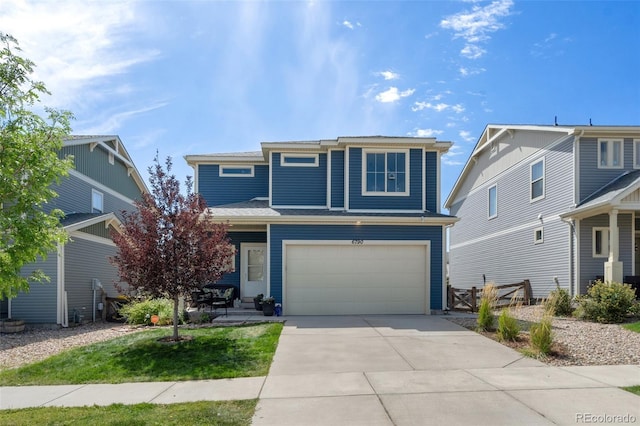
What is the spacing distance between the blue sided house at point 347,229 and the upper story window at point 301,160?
0.12 feet

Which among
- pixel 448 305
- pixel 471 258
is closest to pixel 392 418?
pixel 448 305

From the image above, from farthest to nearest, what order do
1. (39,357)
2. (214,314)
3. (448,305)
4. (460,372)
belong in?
(448,305)
(214,314)
(39,357)
(460,372)

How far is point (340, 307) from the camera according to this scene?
45.2 ft

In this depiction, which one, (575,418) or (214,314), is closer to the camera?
(575,418)

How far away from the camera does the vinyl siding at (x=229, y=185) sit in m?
17.3

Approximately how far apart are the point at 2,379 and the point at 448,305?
12.9 m

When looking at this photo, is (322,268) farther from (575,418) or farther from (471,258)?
(471,258)

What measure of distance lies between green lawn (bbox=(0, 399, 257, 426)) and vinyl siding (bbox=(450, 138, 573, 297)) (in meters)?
13.5

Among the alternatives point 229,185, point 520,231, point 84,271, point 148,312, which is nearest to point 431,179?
point 520,231

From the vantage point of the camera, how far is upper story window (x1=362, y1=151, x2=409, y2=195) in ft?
48.6

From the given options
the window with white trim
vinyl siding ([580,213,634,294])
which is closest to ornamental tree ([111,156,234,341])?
vinyl siding ([580,213,634,294])

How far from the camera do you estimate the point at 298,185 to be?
605 inches

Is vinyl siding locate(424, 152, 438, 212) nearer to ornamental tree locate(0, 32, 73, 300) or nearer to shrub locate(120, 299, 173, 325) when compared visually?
shrub locate(120, 299, 173, 325)

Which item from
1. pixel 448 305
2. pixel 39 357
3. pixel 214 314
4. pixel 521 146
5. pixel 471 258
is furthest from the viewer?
pixel 471 258
